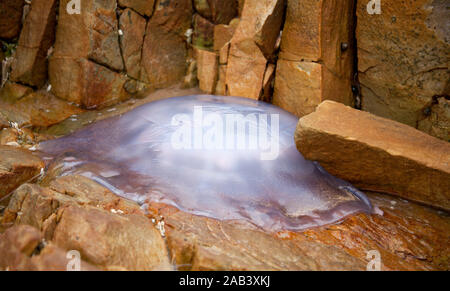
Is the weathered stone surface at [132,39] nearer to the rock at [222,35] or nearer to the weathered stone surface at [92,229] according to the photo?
the rock at [222,35]

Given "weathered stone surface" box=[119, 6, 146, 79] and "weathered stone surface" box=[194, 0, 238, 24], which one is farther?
"weathered stone surface" box=[194, 0, 238, 24]

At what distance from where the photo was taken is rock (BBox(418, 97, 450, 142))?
3.87 metres

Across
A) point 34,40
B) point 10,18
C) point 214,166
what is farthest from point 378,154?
point 10,18

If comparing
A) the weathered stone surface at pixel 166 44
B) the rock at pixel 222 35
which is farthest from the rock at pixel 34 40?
the rock at pixel 222 35

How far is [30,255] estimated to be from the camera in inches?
66.4

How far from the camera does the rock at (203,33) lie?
533cm

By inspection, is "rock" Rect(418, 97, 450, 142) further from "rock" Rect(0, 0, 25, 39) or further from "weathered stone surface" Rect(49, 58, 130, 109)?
"rock" Rect(0, 0, 25, 39)

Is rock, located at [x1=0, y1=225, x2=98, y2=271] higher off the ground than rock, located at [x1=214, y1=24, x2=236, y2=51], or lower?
lower

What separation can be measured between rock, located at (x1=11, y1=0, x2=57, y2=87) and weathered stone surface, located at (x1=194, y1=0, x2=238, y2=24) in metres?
2.20

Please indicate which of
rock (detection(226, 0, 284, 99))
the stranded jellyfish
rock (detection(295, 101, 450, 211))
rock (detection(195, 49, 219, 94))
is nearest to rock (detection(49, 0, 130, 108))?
the stranded jellyfish
